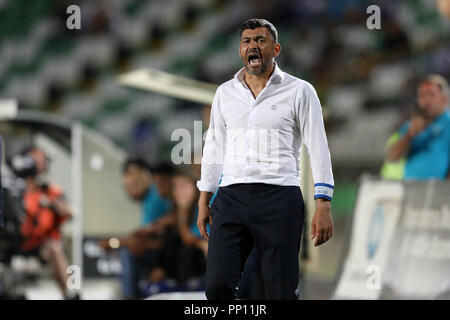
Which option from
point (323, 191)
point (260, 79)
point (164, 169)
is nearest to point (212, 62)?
point (164, 169)

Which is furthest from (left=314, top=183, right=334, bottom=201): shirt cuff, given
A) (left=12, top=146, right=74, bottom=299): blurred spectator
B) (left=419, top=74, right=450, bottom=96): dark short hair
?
(left=12, top=146, right=74, bottom=299): blurred spectator

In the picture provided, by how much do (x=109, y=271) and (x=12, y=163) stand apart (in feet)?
3.53

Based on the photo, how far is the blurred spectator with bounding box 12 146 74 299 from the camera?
640 cm

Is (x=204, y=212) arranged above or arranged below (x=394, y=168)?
below

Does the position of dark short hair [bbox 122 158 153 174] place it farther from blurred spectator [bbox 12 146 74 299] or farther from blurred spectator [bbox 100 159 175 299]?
blurred spectator [bbox 12 146 74 299]

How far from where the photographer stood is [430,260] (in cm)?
596

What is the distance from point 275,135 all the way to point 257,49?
33 centimetres

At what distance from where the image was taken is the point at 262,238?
3.28 meters

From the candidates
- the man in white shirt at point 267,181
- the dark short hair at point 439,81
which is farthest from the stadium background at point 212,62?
the man in white shirt at point 267,181

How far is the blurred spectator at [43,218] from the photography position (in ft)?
21.0

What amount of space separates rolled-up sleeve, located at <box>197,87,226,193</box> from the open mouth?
0.67ft

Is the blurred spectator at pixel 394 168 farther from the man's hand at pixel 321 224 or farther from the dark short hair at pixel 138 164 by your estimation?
the man's hand at pixel 321 224

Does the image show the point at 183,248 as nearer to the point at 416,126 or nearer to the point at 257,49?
the point at 416,126

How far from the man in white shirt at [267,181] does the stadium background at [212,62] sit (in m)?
3.04
